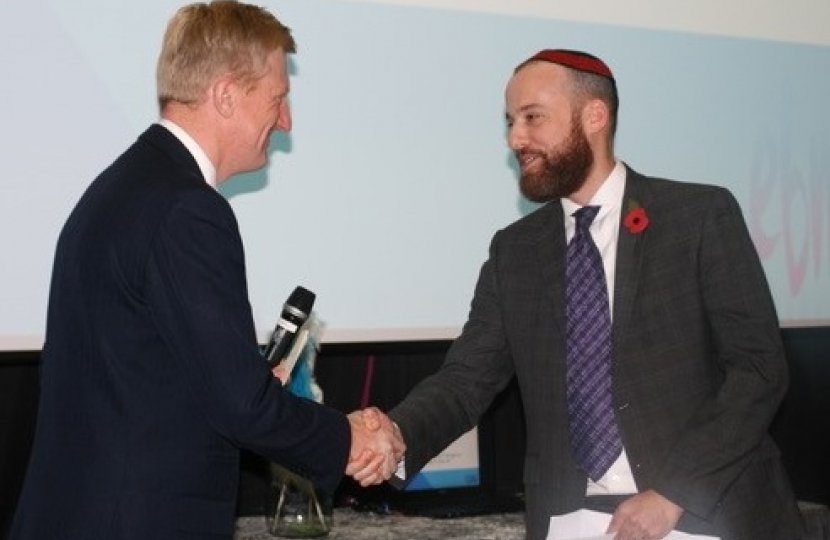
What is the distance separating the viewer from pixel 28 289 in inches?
136

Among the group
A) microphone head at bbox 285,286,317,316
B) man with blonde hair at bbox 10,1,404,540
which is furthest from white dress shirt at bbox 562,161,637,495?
man with blonde hair at bbox 10,1,404,540

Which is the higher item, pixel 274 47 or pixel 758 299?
pixel 274 47

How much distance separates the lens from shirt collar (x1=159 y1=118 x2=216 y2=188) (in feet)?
8.16

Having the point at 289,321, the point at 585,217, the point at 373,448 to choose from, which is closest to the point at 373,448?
the point at 373,448

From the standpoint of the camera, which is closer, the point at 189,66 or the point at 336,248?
the point at 189,66

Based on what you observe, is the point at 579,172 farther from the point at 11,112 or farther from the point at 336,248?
the point at 11,112

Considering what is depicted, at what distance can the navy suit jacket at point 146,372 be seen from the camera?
224 cm

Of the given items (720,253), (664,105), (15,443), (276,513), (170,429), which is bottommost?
(276,513)

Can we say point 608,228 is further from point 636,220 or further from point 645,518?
point 645,518

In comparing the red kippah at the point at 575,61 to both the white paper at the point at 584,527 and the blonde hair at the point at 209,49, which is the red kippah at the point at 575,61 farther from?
the white paper at the point at 584,527

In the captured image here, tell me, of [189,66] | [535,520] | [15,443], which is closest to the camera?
[189,66]

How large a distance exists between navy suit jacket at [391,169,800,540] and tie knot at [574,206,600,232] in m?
0.07

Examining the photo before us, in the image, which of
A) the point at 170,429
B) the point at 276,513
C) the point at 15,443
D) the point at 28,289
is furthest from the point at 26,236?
the point at 170,429

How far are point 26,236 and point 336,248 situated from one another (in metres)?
0.84
